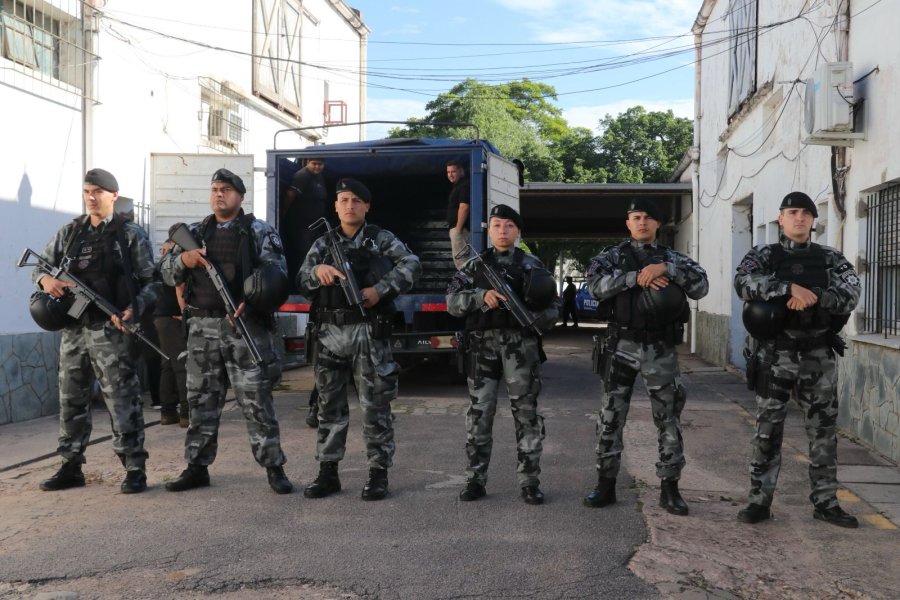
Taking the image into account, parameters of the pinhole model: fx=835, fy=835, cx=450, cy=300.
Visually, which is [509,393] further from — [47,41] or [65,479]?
[47,41]

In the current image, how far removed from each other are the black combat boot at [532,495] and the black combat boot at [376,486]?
83 cm

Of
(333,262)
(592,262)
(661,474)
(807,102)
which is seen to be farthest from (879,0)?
(333,262)

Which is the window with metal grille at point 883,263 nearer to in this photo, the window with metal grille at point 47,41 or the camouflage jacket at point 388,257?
the camouflage jacket at point 388,257

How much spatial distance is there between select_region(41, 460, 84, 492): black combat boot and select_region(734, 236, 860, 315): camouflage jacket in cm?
409

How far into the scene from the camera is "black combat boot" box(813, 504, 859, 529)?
14.5 ft

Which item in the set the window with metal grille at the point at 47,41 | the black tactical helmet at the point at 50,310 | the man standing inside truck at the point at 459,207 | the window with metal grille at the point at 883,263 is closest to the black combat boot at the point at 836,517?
the window with metal grille at the point at 883,263

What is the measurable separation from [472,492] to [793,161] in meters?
6.47

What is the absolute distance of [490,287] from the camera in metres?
4.95

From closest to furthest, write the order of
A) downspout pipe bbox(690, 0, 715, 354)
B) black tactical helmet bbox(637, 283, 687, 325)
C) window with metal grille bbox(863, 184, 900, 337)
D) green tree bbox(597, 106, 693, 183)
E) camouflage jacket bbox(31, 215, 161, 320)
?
black tactical helmet bbox(637, 283, 687, 325) → camouflage jacket bbox(31, 215, 161, 320) → window with metal grille bbox(863, 184, 900, 337) → downspout pipe bbox(690, 0, 715, 354) → green tree bbox(597, 106, 693, 183)

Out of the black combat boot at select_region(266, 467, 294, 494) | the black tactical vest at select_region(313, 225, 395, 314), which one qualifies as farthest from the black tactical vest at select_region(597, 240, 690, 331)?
the black combat boot at select_region(266, 467, 294, 494)

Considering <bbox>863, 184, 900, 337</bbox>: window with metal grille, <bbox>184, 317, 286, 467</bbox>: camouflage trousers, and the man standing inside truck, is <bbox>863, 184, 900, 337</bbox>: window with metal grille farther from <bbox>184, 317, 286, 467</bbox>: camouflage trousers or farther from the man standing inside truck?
<bbox>184, 317, 286, 467</bbox>: camouflage trousers

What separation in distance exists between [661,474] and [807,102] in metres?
4.30

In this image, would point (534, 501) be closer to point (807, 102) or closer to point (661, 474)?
point (661, 474)

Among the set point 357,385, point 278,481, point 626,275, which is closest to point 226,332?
→ point 357,385
